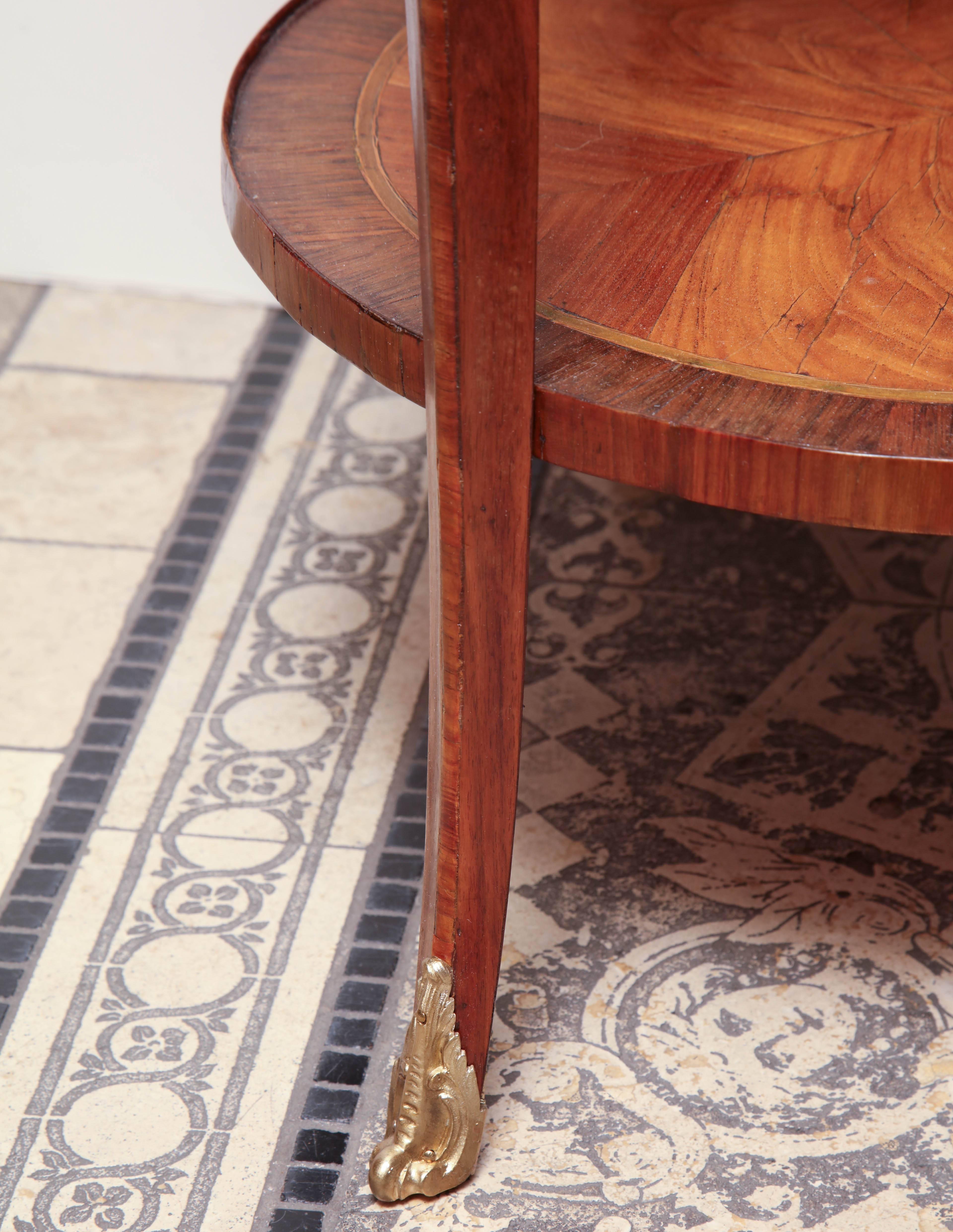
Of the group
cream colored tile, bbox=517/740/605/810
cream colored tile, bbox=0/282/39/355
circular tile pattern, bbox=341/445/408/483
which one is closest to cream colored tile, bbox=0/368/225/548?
cream colored tile, bbox=0/282/39/355

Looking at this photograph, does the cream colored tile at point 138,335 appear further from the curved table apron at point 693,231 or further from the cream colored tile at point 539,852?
the cream colored tile at point 539,852

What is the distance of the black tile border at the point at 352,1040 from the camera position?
118 cm

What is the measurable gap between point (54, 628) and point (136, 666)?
12cm

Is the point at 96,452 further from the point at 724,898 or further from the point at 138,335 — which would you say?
the point at 724,898

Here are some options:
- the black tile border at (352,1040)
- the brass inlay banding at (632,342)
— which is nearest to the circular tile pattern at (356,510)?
the black tile border at (352,1040)

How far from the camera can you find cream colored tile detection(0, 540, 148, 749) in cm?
165

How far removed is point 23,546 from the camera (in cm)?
189

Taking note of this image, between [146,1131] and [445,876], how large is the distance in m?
0.34

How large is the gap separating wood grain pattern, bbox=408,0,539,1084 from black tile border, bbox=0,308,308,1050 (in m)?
0.45

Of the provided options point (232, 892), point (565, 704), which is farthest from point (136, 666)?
point (565, 704)

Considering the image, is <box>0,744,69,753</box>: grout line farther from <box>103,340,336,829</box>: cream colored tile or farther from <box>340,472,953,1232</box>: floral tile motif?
<box>340,472,953,1232</box>: floral tile motif

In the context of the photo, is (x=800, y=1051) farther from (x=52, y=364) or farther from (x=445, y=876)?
(x=52, y=364)

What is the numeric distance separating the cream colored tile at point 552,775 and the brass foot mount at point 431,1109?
387 millimetres

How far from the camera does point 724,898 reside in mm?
1418
